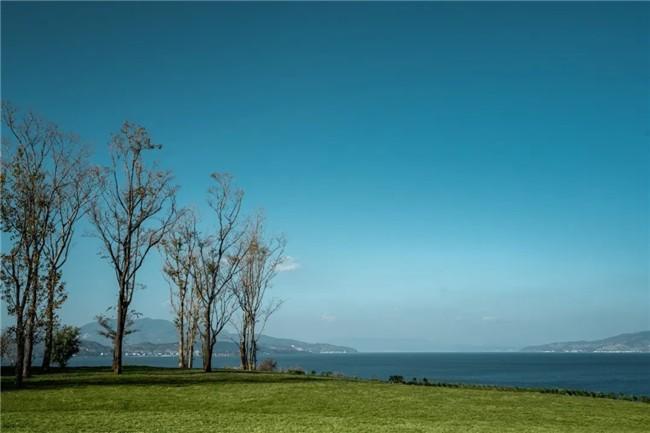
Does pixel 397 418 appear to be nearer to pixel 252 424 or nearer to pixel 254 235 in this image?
pixel 252 424

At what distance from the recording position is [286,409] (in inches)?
696

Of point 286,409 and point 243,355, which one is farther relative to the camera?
point 243,355

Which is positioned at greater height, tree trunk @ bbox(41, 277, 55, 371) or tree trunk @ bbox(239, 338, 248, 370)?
tree trunk @ bbox(41, 277, 55, 371)

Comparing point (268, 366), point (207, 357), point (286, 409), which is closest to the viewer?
point (286, 409)

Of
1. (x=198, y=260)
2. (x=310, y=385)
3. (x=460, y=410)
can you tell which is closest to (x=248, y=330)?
(x=198, y=260)

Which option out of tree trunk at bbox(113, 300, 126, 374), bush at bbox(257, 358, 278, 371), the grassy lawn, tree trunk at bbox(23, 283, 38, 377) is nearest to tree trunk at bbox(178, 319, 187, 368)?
bush at bbox(257, 358, 278, 371)

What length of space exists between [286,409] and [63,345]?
30.2 meters

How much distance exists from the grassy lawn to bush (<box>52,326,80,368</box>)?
17102mm

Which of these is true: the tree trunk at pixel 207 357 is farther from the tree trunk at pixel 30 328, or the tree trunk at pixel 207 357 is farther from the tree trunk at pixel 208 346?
the tree trunk at pixel 30 328

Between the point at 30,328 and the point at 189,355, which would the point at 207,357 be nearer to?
the point at 30,328

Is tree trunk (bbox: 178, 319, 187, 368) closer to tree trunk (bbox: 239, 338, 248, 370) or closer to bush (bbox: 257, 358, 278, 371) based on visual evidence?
tree trunk (bbox: 239, 338, 248, 370)

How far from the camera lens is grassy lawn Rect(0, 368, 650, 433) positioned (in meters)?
14.3

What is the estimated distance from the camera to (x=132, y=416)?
50.2ft

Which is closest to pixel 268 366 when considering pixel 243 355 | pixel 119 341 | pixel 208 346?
pixel 243 355
